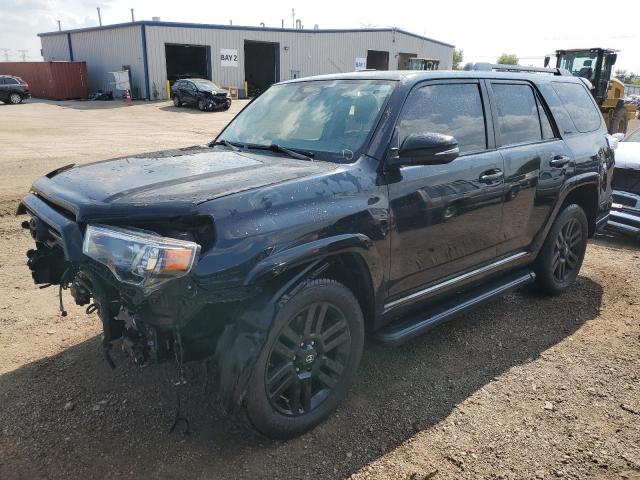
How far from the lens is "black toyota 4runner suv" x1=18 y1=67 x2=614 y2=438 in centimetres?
237

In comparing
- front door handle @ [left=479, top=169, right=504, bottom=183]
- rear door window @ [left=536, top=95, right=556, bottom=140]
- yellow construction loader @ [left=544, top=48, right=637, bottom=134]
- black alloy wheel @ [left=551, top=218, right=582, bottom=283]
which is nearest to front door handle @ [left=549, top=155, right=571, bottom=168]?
rear door window @ [left=536, top=95, right=556, bottom=140]

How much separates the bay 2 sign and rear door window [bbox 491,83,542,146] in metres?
34.7

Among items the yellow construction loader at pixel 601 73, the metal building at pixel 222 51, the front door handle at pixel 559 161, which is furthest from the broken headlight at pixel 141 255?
the metal building at pixel 222 51

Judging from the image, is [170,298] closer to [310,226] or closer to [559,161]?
[310,226]

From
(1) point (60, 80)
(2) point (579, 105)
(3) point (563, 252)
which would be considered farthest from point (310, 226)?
(1) point (60, 80)

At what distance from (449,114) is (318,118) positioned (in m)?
0.90

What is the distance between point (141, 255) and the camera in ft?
7.44

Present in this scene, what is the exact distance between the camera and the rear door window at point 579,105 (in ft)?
15.3

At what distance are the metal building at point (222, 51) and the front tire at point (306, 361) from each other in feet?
113

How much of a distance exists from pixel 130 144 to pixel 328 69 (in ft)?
92.9

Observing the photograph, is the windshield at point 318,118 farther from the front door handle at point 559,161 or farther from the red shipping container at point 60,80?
the red shipping container at point 60,80

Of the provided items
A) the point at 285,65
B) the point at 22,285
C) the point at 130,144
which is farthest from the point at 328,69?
the point at 22,285

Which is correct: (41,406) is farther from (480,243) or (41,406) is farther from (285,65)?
(285,65)

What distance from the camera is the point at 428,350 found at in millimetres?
3830
